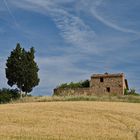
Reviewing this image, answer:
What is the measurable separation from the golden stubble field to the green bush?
616 inches

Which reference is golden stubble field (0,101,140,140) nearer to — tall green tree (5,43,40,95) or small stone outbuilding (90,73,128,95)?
tall green tree (5,43,40,95)

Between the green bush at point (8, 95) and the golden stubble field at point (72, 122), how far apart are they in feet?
51.3

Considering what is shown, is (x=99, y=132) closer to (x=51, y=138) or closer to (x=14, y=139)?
(x=51, y=138)

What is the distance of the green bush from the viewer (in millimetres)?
64194

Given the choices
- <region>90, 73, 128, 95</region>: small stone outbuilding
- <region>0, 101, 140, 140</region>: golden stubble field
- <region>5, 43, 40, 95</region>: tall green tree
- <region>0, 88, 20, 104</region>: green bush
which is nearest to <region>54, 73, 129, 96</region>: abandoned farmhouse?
<region>90, 73, 128, 95</region>: small stone outbuilding

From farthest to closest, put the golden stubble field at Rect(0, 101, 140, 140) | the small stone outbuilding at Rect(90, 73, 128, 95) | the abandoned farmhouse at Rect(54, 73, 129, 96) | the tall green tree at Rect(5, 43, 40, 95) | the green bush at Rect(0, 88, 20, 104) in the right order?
the small stone outbuilding at Rect(90, 73, 128, 95)
the abandoned farmhouse at Rect(54, 73, 129, 96)
the tall green tree at Rect(5, 43, 40, 95)
the green bush at Rect(0, 88, 20, 104)
the golden stubble field at Rect(0, 101, 140, 140)

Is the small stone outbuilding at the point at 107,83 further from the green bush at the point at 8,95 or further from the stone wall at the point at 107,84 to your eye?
the green bush at the point at 8,95

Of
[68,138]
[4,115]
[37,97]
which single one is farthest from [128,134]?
[37,97]

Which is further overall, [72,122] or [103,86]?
[103,86]

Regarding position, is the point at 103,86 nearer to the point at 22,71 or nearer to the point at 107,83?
the point at 107,83

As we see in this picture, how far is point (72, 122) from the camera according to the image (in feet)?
122

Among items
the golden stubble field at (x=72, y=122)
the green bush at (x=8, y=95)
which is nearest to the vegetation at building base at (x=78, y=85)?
the green bush at (x=8, y=95)

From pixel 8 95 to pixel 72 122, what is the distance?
99.1 feet

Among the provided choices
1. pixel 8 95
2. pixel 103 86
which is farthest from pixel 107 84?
pixel 8 95
